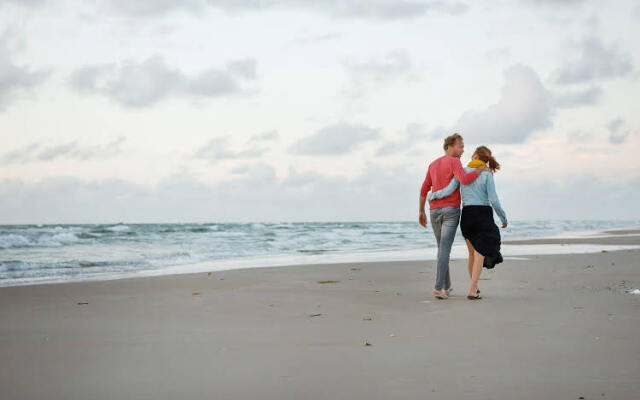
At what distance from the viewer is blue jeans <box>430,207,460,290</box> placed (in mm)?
6809

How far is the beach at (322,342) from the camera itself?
10.7 feet

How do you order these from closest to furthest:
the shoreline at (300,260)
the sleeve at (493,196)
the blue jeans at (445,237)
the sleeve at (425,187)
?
1. the sleeve at (493,196)
2. the blue jeans at (445,237)
3. the sleeve at (425,187)
4. the shoreline at (300,260)

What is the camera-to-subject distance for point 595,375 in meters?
3.37

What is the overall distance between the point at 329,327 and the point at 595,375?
2155mm

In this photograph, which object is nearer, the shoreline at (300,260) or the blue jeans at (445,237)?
the blue jeans at (445,237)

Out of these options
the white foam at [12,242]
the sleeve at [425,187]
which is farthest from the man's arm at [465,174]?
the white foam at [12,242]

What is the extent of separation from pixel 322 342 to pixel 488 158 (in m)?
3.34

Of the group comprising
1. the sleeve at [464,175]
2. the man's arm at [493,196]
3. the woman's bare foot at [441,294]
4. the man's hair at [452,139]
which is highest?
the man's hair at [452,139]

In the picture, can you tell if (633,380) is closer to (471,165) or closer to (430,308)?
(430,308)

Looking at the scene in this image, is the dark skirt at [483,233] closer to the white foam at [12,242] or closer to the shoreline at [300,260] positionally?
the shoreline at [300,260]

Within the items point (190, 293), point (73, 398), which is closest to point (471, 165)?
point (190, 293)

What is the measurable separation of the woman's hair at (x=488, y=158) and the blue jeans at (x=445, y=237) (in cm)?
59

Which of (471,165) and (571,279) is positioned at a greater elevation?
(471,165)

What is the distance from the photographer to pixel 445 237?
688 cm
